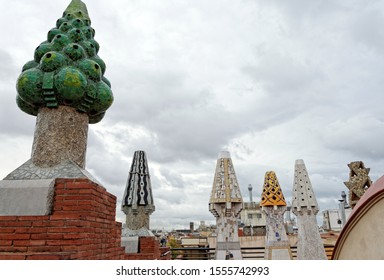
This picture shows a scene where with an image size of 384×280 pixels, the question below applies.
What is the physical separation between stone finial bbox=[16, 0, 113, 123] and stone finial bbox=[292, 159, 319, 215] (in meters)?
7.70

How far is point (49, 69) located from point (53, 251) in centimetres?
190

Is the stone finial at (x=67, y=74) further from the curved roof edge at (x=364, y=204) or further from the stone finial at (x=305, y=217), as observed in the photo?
the stone finial at (x=305, y=217)

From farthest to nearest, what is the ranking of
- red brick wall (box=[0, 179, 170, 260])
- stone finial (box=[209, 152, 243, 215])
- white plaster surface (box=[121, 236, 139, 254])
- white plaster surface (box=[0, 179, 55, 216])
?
stone finial (box=[209, 152, 243, 215]) → white plaster surface (box=[121, 236, 139, 254]) → white plaster surface (box=[0, 179, 55, 216]) → red brick wall (box=[0, 179, 170, 260])

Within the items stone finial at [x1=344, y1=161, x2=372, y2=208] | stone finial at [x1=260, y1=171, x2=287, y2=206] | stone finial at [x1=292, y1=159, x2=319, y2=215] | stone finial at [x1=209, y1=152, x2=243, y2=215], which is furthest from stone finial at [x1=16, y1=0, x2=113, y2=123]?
stone finial at [x1=292, y1=159, x2=319, y2=215]

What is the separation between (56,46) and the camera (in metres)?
3.27

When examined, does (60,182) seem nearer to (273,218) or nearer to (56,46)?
(56,46)

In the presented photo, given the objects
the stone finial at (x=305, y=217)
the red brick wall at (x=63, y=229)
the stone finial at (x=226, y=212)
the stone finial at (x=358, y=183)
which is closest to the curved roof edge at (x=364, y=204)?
the red brick wall at (x=63, y=229)

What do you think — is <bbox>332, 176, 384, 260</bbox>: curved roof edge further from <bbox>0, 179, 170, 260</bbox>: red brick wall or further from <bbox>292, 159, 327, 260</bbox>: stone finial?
<bbox>292, 159, 327, 260</bbox>: stone finial

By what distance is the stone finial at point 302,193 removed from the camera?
9.17 meters

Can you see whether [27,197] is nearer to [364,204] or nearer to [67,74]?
[67,74]

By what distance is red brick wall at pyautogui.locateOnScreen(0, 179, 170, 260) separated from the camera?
2281 mm

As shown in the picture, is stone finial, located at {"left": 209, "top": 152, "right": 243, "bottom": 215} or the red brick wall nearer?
the red brick wall

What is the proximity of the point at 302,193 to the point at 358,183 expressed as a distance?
14.5ft

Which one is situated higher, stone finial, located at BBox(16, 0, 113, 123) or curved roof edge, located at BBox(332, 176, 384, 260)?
stone finial, located at BBox(16, 0, 113, 123)
